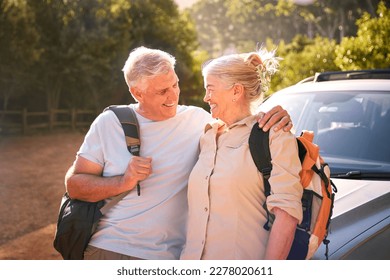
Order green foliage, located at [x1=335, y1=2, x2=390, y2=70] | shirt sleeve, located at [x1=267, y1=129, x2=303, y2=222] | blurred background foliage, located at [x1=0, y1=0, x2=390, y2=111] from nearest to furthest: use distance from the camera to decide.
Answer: shirt sleeve, located at [x1=267, y1=129, x2=303, y2=222]
green foliage, located at [x1=335, y1=2, x2=390, y2=70]
blurred background foliage, located at [x1=0, y1=0, x2=390, y2=111]

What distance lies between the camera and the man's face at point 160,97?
2547 mm

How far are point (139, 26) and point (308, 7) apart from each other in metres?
7.21

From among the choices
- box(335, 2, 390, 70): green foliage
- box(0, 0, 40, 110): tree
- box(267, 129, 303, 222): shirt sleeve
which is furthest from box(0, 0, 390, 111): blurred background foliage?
box(267, 129, 303, 222): shirt sleeve

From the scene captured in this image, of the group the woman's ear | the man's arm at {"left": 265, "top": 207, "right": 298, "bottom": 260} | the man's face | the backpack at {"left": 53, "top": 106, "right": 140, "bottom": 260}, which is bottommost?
the backpack at {"left": 53, "top": 106, "right": 140, "bottom": 260}

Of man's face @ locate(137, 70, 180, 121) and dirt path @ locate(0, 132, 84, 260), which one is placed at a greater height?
man's face @ locate(137, 70, 180, 121)

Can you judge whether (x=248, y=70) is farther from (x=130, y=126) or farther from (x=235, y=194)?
(x=130, y=126)

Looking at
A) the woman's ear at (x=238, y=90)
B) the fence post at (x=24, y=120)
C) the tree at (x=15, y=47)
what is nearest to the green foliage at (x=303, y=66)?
the tree at (x=15, y=47)

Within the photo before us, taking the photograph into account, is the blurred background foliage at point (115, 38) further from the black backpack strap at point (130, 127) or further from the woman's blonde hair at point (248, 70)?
the woman's blonde hair at point (248, 70)

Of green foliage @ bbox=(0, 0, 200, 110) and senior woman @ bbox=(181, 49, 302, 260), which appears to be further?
green foliage @ bbox=(0, 0, 200, 110)

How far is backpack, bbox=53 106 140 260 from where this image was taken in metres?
2.54

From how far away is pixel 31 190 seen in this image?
11.1m

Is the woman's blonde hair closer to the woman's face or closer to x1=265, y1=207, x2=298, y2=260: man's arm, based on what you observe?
the woman's face

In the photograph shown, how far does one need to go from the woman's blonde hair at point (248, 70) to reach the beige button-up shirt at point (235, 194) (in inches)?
4.9

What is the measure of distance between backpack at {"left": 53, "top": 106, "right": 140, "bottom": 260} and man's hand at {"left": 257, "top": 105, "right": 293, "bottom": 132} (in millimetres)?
608
